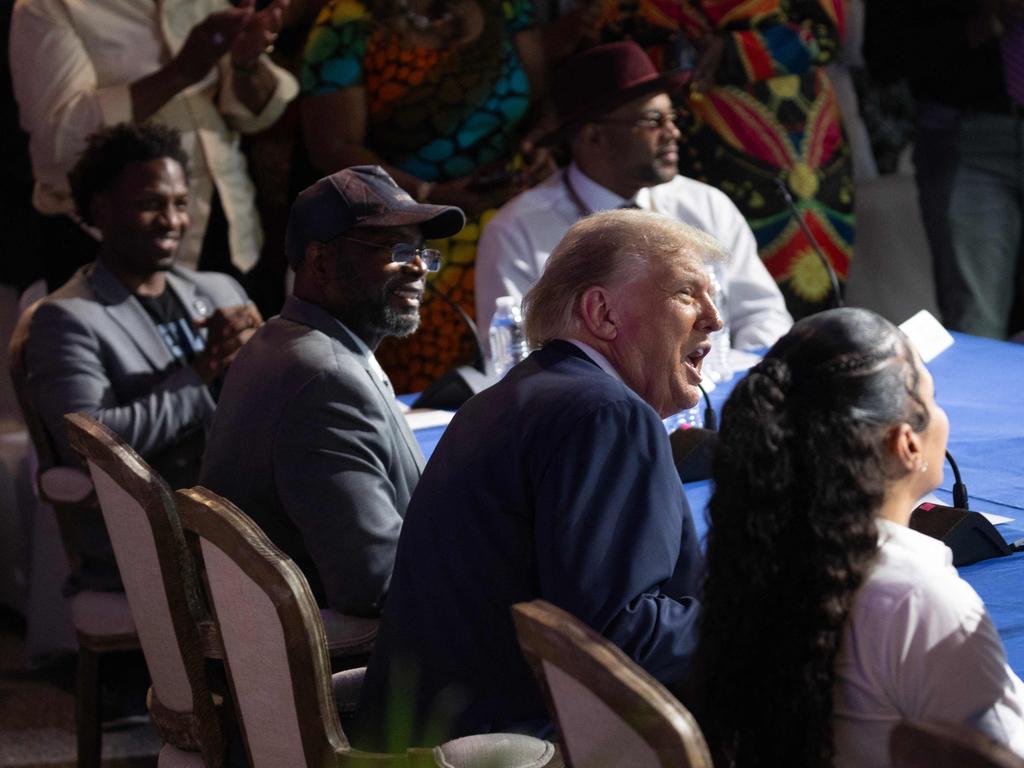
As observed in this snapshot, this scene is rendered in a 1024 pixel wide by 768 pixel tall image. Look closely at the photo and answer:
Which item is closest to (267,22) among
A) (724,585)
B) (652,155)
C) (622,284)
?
(652,155)

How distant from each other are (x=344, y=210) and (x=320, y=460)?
17.5 inches

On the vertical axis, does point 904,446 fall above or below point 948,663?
above

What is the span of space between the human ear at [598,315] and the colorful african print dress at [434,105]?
2.55m

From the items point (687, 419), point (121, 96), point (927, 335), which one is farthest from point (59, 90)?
point (927, 335)

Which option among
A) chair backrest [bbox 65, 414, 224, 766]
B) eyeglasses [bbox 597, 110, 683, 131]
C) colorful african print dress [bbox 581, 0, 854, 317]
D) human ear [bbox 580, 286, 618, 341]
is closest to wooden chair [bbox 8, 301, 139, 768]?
chair backrest [bbox 65, 414, 224, 766]

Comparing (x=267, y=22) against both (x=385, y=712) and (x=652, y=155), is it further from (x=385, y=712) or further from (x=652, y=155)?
(x=385, y=712)

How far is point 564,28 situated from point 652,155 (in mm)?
928

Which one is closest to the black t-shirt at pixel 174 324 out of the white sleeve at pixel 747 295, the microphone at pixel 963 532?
the white sleeve at pixel 747 295

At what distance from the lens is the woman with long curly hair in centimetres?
126

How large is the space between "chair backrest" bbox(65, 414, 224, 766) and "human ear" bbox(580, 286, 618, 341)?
57cm

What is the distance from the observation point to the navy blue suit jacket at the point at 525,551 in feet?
5.22

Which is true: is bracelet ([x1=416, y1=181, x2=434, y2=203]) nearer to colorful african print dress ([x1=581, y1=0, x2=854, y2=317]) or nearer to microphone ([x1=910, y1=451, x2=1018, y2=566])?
colorful african print dress ([x1=581, y1=0, x2=854, y2=317])

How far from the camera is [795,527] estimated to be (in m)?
1.30

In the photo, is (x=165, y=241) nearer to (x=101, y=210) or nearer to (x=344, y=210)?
→ (x=101, y=210)
